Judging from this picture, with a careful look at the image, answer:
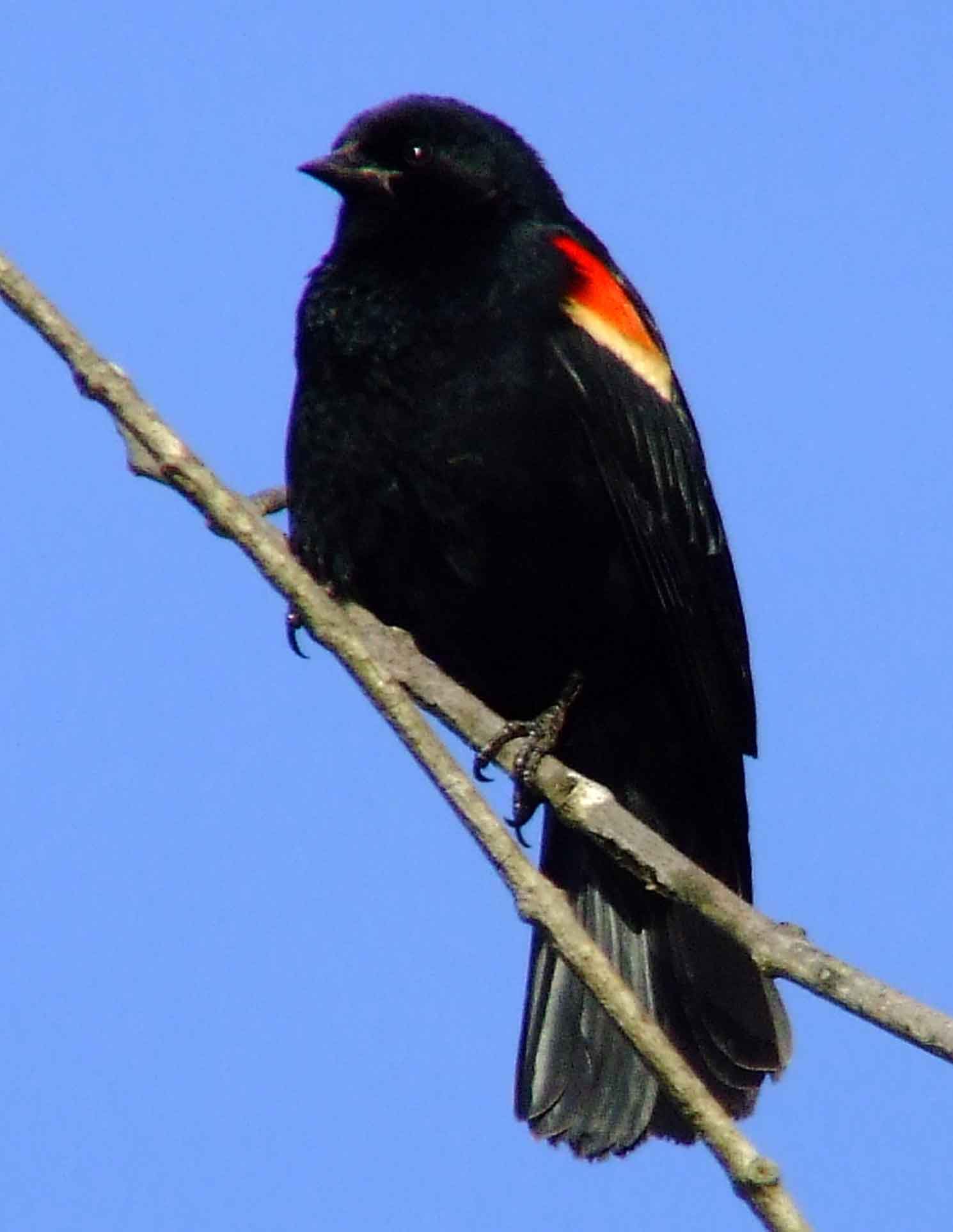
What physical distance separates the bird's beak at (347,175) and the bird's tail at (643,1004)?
149 cm

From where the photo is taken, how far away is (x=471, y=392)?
391cm

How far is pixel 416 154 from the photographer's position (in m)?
4.24

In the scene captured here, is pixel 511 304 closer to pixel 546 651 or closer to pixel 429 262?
pixel 429 262

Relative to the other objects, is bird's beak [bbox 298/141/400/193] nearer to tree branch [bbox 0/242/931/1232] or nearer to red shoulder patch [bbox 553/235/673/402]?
red shoulder patch [bbox 553/235/673/402]

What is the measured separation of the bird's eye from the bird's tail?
4.99ft

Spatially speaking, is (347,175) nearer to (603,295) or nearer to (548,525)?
(603,295)

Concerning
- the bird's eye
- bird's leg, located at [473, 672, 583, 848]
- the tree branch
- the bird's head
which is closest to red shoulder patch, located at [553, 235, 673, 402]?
the bird's head

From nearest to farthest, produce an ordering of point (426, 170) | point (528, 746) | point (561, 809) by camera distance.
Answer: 1. point (561, 809)
2. point (528, 746)
3. point (426, 170)

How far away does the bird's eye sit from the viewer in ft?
13.9

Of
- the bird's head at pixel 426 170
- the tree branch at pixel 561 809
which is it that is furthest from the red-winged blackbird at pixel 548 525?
the tree branch at pixel 561 809

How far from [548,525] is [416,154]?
910 mm

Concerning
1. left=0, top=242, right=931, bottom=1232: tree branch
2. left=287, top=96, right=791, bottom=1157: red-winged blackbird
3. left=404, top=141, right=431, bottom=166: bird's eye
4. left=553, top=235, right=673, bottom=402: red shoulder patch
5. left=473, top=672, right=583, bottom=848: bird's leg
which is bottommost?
left=0, top=242, right=931, bottom=1232: tree branch

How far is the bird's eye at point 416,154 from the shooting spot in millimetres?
4234

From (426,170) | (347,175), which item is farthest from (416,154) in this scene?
(347,175)
